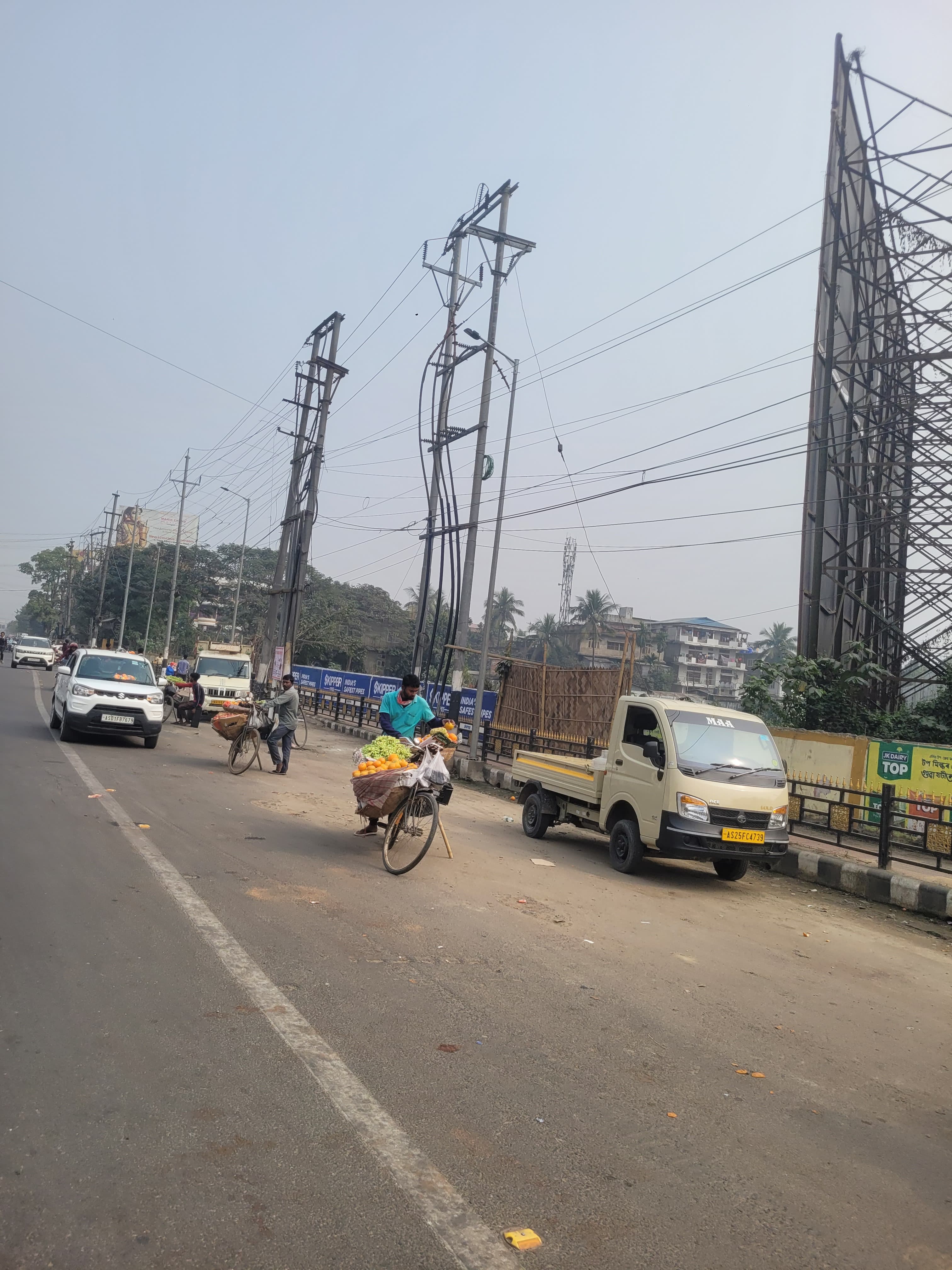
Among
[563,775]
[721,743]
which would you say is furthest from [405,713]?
[721,743]

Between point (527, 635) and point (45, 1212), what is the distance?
84.4 meters

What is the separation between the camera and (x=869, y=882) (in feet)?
33.6

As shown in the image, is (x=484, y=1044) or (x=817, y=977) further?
(x=817, y=977)

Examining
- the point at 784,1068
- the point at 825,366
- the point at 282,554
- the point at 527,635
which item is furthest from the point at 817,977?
the point at 527,635

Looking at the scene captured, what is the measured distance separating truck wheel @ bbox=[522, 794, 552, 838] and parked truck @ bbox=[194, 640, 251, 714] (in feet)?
51.5

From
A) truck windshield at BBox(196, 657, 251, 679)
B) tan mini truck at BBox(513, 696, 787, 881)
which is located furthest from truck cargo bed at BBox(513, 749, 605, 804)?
truck windshield at BBox(196, 657, 251, 679)

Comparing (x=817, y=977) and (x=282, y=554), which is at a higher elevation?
(x=282, y=554)

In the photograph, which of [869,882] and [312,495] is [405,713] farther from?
[312,495]

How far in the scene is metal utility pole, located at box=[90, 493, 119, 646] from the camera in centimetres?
6712

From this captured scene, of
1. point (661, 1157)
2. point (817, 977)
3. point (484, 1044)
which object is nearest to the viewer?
point (661, 1157)

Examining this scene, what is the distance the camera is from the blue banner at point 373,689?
21.7 meters

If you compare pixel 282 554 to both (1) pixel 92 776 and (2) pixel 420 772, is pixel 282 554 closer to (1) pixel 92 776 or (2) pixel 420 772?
(1) pixel 92 776

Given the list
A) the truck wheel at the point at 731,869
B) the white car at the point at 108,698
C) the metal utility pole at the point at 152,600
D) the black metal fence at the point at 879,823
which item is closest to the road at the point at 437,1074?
the truck wheel at the point at 731,869

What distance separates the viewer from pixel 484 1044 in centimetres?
443
